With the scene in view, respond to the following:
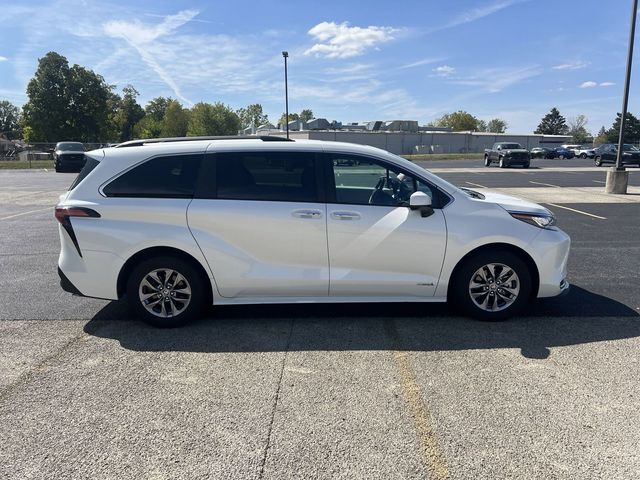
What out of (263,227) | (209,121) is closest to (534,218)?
(263,227)

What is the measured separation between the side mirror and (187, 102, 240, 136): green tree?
84983mm

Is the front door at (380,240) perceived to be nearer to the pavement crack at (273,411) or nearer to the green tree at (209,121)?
the pavement crack at (273,411)

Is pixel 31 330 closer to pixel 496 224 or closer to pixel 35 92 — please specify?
pixel 496 224

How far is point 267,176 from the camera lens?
4707mm

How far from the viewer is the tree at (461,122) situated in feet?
438

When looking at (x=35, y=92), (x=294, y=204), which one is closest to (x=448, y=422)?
(x=294, y=204)

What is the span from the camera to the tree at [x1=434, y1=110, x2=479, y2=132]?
134 metres

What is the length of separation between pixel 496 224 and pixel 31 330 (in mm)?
4491

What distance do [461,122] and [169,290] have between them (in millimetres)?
139364

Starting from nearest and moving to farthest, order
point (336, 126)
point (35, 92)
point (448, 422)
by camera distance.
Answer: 1. point (448, 422)
2. point (35, 92)
3. point (336, 126)

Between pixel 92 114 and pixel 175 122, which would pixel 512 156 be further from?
pixel 175 122

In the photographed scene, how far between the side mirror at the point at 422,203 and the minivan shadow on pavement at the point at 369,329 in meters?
1.07

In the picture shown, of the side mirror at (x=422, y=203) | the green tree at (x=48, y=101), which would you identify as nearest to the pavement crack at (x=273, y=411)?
the side mirror at (x=422, y=203)

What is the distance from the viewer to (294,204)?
4.61 metres
